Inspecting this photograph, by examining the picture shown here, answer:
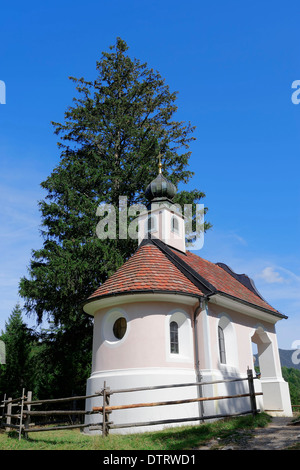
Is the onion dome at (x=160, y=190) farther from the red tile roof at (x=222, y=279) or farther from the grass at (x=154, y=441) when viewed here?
the grass at (x=154, y=441)

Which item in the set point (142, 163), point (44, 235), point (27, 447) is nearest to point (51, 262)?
point (44, 235)

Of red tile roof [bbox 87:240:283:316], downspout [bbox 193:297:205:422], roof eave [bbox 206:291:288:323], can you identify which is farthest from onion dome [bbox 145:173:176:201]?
downspout [bbox 193:297:205:422]

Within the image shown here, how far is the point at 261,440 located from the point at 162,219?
34.6 feet

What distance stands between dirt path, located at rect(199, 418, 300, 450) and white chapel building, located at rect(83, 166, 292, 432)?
10.2 feet

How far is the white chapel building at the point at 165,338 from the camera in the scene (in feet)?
38.5

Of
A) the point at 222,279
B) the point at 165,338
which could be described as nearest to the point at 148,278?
the point at 165,338

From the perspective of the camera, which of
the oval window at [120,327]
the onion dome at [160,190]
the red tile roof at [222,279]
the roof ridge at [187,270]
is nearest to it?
the oval window at [120,327]

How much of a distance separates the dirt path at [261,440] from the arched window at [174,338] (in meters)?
4.00

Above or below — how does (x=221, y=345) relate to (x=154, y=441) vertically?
above

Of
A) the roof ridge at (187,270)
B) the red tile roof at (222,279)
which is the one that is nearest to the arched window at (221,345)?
the red tile roof at (222,279)

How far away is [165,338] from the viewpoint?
40.5ft

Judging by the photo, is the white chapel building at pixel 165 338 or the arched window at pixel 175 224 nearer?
the white chapel building at pixel 165 338

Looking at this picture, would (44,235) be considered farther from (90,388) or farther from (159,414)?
(159,414)

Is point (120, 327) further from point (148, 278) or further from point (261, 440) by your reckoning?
point (261, 440)
